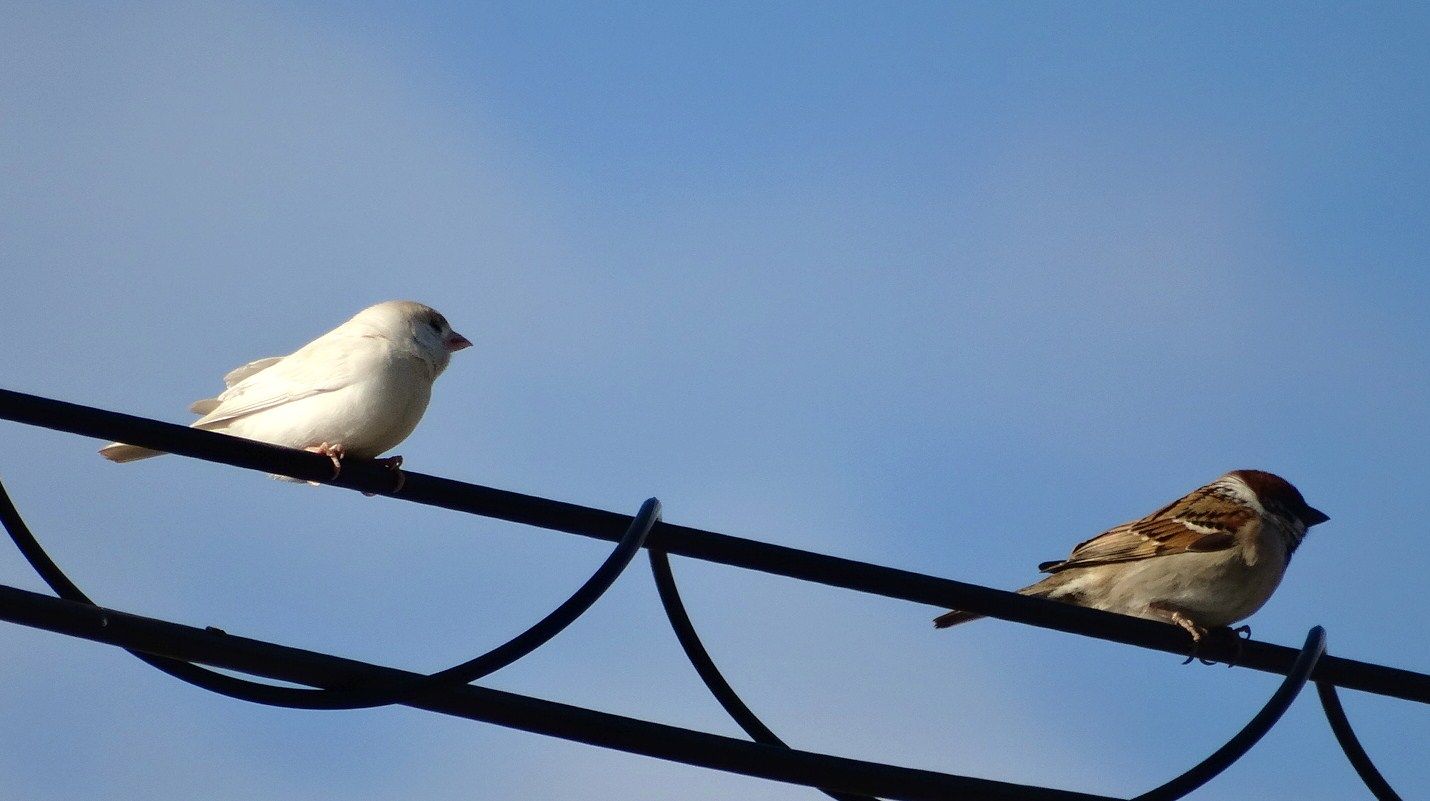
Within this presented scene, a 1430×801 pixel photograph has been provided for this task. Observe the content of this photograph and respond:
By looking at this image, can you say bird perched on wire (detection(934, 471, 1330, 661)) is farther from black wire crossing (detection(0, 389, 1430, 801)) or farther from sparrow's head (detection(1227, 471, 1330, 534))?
black wire crossing (detection(0, 389, 1430, 801))

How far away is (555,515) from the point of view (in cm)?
310

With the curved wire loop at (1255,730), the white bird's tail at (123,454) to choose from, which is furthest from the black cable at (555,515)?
the white bird's tail at (123,454)

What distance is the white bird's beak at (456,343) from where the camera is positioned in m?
6.30

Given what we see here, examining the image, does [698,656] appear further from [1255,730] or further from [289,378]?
[289,378]

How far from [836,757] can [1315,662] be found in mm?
1440

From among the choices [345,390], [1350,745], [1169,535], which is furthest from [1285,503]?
[345,390]

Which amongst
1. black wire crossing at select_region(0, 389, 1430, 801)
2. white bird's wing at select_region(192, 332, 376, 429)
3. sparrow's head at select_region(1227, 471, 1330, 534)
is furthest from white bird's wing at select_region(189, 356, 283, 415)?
sparrow's head at select_region(1227, 471, 1330, 534)

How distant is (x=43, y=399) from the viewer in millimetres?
2855

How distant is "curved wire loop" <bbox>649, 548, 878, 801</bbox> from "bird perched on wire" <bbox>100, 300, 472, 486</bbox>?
252 cm

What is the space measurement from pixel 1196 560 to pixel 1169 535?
325 mm

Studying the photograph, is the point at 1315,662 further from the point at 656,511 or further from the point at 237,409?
the point at 237,409

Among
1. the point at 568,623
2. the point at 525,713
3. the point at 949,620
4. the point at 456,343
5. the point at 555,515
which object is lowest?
the point at 525,713

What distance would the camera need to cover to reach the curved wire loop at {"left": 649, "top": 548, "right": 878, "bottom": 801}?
10.1 ft

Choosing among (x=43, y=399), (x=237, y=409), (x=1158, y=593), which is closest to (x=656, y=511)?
(x=43, y=399)
